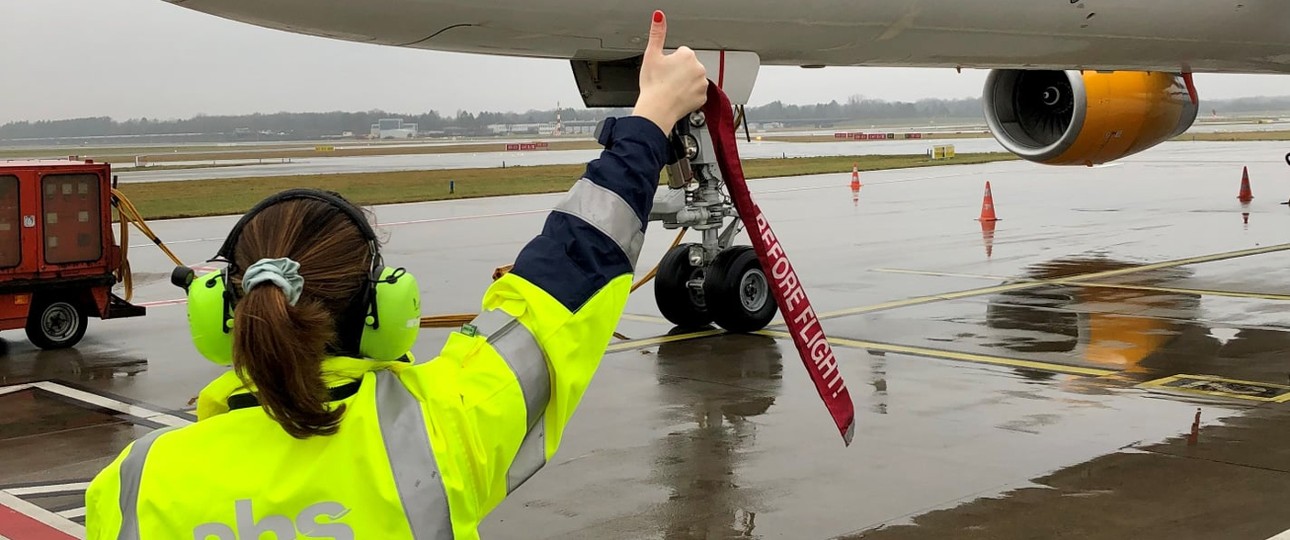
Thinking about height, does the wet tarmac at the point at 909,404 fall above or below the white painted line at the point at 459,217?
above

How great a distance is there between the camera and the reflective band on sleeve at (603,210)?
2.16 meters

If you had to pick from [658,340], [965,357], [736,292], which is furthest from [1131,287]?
[658,340]

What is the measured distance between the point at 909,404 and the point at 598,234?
19.0 feet

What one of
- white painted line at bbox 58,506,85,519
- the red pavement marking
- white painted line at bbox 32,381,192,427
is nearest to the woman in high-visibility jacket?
the red pavement marking

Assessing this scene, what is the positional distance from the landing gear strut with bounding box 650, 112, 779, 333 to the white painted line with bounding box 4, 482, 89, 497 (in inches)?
172

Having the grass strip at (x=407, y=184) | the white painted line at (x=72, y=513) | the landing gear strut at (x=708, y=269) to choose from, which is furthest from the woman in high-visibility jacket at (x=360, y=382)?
the grass strip at (x=407, y=184)

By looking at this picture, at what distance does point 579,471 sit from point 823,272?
27.6 ft

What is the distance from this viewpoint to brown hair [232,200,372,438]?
1775mm

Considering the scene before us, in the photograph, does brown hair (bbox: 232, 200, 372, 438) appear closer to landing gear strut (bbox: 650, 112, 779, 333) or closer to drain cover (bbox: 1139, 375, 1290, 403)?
drain cover (bbox: 1139, 375, 1290, 403)

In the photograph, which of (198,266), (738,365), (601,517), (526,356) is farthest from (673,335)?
(526,356)

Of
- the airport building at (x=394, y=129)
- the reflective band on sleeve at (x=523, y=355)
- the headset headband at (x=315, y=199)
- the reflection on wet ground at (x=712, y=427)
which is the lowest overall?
the airport building at (x=394, y=129)

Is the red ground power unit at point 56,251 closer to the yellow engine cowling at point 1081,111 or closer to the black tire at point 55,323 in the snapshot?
the black tire at point 55,323

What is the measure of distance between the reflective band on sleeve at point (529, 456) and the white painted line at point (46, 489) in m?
4.66

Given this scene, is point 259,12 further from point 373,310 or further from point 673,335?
point 373,310
